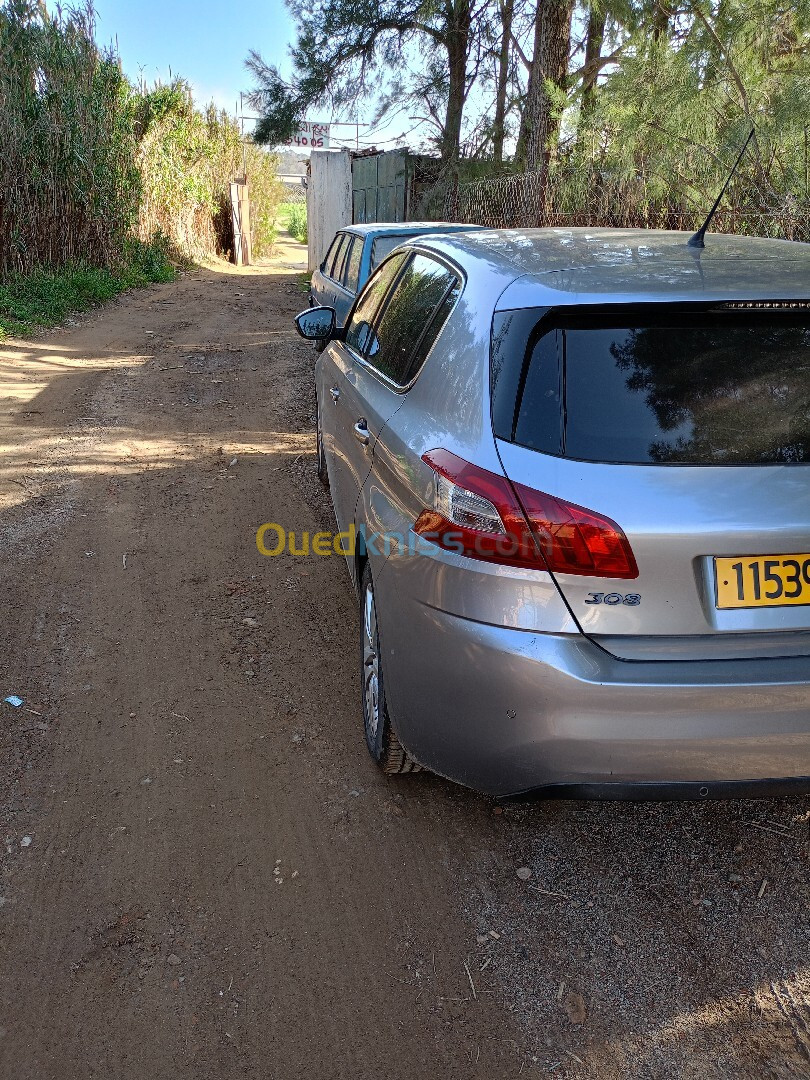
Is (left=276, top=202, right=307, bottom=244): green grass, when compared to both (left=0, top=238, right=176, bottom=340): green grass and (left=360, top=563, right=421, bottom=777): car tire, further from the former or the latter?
(left=360, top=563, right=421, bottom=777): car tire

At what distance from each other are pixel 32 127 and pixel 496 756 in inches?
613

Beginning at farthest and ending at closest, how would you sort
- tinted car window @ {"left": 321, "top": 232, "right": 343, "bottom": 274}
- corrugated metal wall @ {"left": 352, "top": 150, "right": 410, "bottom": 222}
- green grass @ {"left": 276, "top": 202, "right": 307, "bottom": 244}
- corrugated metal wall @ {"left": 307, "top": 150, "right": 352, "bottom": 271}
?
green grass @ {"left": 276, "top": 202, "right": 307, "bottom": 244}
corrugated metal wall @ {"left": 307, "top": 150, "right": 352, "bottom": 271}
corrugated metal wall @ {"left": 352, "top": 150, "right": 410, "bottom": 222}
tinted car window @ {"left": 321, "top": 232, "right": 343, "bottom": 274}

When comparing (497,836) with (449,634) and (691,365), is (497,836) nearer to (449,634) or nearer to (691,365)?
(449,634)

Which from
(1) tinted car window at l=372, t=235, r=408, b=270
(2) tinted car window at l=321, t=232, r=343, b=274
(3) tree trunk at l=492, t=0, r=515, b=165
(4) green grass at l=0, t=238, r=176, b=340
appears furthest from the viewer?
(3) tree trunk at l=492, t=0, r=515, b=165

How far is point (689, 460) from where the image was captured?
233 cm

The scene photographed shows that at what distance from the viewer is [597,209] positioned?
8383 millimetres

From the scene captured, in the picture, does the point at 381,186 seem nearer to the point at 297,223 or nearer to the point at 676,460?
the point at 676,460

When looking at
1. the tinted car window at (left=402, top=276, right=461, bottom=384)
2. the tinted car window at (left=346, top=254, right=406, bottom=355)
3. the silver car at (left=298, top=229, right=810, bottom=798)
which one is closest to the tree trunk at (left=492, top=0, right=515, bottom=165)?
the tinted car window at (left=346, top=254, right=406, bottom=355)

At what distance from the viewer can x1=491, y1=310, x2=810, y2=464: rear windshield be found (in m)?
2.37

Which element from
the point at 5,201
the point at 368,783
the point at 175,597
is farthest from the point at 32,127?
the point at 368,783

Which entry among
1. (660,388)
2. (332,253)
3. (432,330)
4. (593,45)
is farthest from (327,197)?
(660,388)

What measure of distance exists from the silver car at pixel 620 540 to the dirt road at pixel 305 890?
20.1 inches

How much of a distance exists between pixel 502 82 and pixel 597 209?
25.8 ft

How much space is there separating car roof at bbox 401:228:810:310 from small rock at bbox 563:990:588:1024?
6.09ft
